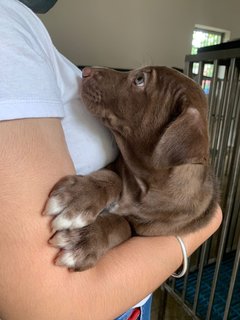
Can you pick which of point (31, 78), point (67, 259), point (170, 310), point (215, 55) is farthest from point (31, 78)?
point (170, 310)

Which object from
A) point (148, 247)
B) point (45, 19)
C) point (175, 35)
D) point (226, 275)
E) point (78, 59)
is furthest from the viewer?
point (175, 35)

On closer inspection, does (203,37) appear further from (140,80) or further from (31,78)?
(31,78)

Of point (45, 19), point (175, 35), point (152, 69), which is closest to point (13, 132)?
point (152, 69)

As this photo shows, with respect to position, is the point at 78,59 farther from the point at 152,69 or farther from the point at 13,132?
the point at 13,132

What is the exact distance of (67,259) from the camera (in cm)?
61

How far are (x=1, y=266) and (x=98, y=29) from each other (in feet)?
14.3

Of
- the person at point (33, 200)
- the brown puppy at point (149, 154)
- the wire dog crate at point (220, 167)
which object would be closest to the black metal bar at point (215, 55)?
the wire dog crate at point (220, 167)

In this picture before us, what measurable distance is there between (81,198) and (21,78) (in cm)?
31

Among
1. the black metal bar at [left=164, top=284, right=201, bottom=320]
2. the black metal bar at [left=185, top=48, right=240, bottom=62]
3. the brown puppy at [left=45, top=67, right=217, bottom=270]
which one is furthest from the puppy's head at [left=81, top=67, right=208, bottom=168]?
the black metal bar at [left=164, top=284, right=201, bottom=320]

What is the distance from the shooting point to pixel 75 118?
2.69 ft

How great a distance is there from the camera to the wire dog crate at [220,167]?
1565mm

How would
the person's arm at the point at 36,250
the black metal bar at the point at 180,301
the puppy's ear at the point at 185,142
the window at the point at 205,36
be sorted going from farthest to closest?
the window at the point at 205,36 < the black metal bar at the point at 180,301 < the puppy's ear at the point at 185,142 < the person's arm at the point at 36,250

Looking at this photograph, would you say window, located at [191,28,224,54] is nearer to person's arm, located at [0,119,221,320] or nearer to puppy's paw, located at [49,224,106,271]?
puppy's paw, located at [49,224,106,271]

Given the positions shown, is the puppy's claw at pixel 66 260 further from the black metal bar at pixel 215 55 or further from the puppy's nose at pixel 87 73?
the black metal bar at pixel 215 55
